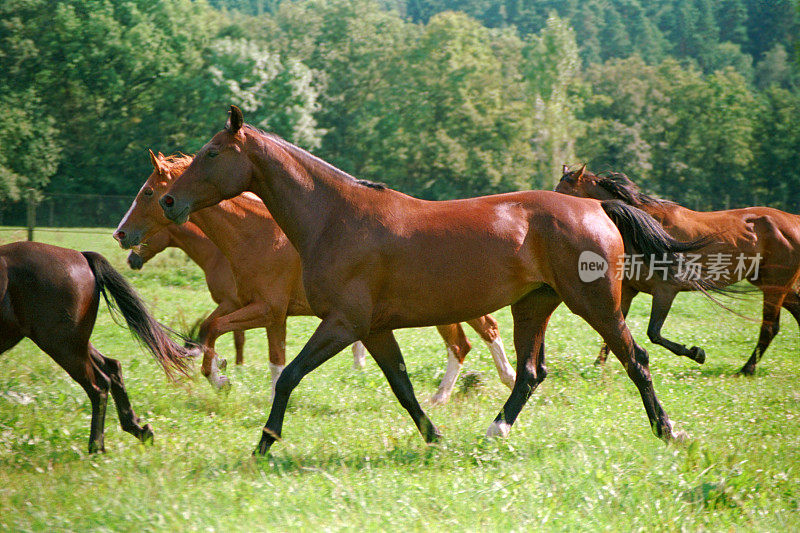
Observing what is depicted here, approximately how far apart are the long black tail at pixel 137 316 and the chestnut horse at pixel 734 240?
5.00 metres

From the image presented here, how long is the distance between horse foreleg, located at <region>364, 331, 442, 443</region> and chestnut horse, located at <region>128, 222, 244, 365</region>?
9.73 feet

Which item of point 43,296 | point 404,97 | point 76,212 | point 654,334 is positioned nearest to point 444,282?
point 43,296

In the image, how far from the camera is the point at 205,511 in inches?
144

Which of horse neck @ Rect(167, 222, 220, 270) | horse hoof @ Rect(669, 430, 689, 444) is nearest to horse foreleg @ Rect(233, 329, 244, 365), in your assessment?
horse neck @ Rect(167, 222, 220, 270)


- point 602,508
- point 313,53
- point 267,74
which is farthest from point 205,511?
point 313,53

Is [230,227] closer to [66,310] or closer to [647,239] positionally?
[66,310]

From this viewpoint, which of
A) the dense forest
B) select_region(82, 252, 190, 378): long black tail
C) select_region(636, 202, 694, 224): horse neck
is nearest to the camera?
select_region(82, 252, 190, 378): long black tail

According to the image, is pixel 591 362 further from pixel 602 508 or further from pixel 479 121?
pixel 479 121

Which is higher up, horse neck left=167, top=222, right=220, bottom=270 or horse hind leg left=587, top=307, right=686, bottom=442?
horse hind leg left=587, top=307, right=686, bottom=442

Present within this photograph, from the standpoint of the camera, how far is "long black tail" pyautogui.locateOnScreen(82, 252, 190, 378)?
17.7 feet

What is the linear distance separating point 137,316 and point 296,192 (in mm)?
1550

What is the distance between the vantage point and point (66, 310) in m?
5.04

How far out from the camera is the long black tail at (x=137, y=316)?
539cm

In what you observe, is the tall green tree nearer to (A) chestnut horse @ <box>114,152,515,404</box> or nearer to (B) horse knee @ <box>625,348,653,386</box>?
(A) chestnut horse @ <box>114,152,515,404</box>
